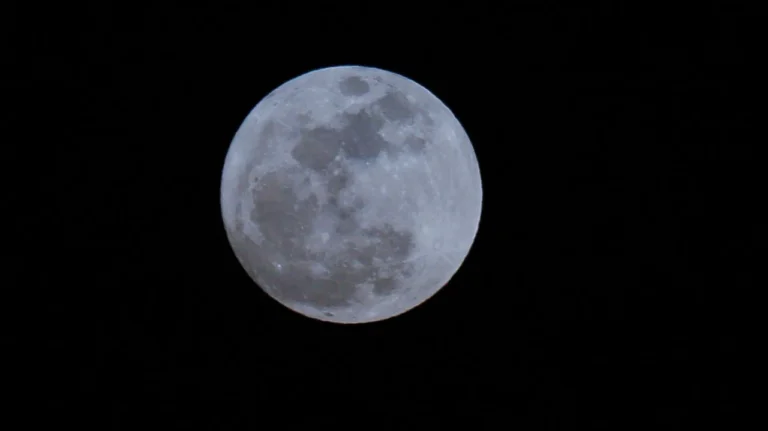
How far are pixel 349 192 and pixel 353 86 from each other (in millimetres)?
811

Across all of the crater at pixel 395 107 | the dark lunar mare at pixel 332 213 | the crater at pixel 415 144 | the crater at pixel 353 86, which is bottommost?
the dark lunar mare at pixel 332 213

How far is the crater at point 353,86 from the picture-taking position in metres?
4.16

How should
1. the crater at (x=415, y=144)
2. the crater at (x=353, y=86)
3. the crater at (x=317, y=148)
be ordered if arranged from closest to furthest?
the crater at (x=317, y=148)
the crater at (x=415, y=144)
the crater at (x=353, y=86)

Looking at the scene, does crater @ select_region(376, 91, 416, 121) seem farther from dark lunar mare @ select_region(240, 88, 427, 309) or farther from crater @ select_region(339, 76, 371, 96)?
crater @ select_region(339, 76, 371, 96)

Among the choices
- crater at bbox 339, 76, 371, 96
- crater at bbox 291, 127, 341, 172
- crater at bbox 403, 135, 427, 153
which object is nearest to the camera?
crater at bbox 291, 127, 341, 172

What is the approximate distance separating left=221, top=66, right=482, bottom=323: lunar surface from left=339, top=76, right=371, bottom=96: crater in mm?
11

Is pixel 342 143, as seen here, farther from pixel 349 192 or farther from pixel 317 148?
pixel 349 192

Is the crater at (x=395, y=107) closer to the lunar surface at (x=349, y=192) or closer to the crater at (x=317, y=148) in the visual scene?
the lunar surface at (x=349, y=192)

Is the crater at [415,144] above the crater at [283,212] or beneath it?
above

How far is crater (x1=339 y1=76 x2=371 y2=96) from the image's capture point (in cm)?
416

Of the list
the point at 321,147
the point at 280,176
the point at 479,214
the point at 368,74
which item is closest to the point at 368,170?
the point at 321,147

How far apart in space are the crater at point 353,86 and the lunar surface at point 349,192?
1cm

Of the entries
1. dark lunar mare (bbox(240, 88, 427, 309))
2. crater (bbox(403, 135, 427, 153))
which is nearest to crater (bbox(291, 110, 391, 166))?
dark lunar mare (bbox(240, 88, 427, 309))

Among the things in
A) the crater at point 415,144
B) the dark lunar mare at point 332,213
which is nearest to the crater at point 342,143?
the dark lunar mare at point 332,213
